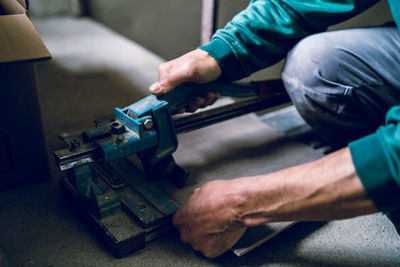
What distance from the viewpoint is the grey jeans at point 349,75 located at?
3.73ft

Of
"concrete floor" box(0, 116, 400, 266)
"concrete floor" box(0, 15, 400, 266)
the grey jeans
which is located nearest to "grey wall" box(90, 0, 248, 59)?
"concrete floor" box(0, 15, 400, 266)

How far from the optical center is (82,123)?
1.65 m

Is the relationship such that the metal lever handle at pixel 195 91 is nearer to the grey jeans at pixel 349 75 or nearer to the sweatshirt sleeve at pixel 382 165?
the grey jeans at pixel 349 75

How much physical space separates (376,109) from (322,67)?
210 mm

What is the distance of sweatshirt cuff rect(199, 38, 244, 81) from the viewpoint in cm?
119

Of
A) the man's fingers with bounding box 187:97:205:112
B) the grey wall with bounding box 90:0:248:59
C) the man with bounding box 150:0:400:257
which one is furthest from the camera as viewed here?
the grey wall with bounding box 90:0:248:59

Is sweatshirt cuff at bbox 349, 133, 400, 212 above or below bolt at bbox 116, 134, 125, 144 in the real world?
above

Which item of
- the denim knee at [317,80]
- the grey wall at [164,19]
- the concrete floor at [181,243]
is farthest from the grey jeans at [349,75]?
the grey wall at [164,19]

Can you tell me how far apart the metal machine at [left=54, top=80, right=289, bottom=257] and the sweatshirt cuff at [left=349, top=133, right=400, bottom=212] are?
530mm

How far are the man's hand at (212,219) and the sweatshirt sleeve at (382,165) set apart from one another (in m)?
0.28

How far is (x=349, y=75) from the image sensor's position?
1144 millimetres

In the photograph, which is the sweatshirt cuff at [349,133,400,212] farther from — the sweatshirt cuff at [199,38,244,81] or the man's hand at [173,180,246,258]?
the sweatshirt cuff at [199,38,244,81]

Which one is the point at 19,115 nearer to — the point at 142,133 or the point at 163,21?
the point at 142,133

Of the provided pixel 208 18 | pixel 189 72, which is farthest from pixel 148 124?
pixel 208 18
